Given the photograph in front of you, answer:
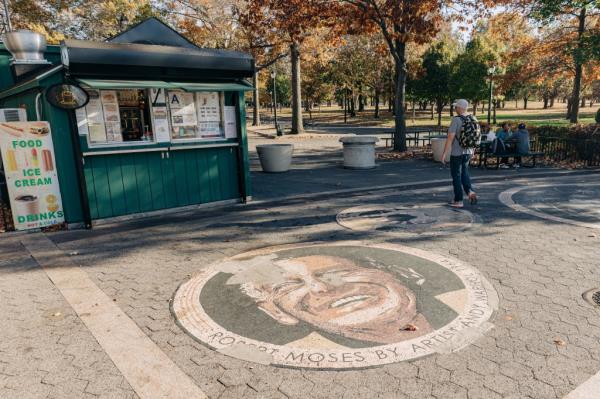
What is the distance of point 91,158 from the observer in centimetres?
756

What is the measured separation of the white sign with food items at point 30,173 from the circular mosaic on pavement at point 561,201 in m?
8.52

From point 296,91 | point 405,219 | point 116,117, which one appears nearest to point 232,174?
point 116,117

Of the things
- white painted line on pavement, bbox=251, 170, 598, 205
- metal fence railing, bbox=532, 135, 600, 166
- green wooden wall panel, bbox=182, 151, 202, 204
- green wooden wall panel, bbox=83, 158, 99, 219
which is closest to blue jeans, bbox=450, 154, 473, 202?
white painted line on pavement, bbox=251, 170, 598, 205

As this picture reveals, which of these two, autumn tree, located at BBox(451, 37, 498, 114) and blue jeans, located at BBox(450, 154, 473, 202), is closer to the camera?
blue jeans, located at BBox(450, 154, 473, 202)

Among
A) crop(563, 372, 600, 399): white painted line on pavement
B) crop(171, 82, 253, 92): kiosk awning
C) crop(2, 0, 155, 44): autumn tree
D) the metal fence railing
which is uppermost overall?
crop(2, 0, 155, 44): autumn tree

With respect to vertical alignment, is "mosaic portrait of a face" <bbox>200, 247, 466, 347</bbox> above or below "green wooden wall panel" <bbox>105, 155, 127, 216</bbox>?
below

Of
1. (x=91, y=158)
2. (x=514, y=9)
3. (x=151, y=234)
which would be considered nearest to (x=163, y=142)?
(x=91, y=158)

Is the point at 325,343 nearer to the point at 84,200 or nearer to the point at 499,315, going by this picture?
the point at 499,315

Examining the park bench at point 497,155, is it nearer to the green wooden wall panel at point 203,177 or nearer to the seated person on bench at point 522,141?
the seated person on bench at point 522,141

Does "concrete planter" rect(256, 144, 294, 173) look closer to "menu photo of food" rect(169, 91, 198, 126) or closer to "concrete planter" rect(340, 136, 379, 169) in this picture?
"concrete planter" rect(340, 136, 379, 169)

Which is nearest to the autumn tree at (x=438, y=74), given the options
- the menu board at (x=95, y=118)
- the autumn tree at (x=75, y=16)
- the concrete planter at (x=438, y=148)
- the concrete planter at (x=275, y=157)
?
the concrete planter at (x=438, y=148)

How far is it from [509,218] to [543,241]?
1.32 m

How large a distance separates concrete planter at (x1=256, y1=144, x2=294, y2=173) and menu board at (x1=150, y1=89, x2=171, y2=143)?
5.51m

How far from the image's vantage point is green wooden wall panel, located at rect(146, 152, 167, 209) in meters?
8.20
